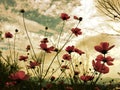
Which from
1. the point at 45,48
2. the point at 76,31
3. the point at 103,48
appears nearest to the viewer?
the point at 103,48

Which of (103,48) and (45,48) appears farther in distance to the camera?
(45,48)

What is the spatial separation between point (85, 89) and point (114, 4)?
7.30 m

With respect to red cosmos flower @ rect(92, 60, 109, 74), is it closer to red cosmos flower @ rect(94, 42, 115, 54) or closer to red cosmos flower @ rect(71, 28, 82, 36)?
red cosmos flower @ rect(94, 42, 115, 54)

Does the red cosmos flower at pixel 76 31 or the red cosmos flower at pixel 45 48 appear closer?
the red cosmos flower at pixel 45 48

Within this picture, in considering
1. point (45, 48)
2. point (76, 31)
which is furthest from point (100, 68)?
point (76, 31)

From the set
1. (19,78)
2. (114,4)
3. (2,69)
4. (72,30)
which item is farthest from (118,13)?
(19,78)

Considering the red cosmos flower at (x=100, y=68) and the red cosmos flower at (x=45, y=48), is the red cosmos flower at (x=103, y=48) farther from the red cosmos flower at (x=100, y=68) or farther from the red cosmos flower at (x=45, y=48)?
the red cosmos flower at (x=45, y=48)

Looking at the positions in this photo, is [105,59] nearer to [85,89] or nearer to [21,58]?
[85,89]

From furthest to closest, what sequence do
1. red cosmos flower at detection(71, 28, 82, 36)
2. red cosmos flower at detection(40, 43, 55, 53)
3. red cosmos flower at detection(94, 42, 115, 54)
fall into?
red cosmos flower at detection(71, 28, 82, 36) → red cosmos flower at detection(40, 43, 55, 53) → red cosmos flower at detection(94, 42, 115, 54)

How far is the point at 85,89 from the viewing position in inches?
155

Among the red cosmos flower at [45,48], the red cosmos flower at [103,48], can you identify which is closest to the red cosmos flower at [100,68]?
the red cosmos flower at [103,48]

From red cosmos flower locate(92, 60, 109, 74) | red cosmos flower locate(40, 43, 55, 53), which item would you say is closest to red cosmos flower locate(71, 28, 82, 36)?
red cosmos flower locate(40, 43, 55, 53)

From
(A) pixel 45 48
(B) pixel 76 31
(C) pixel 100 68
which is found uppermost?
(B) pixel 76 31

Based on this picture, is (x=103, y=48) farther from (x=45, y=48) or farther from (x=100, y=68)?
(x=45, y=48)
